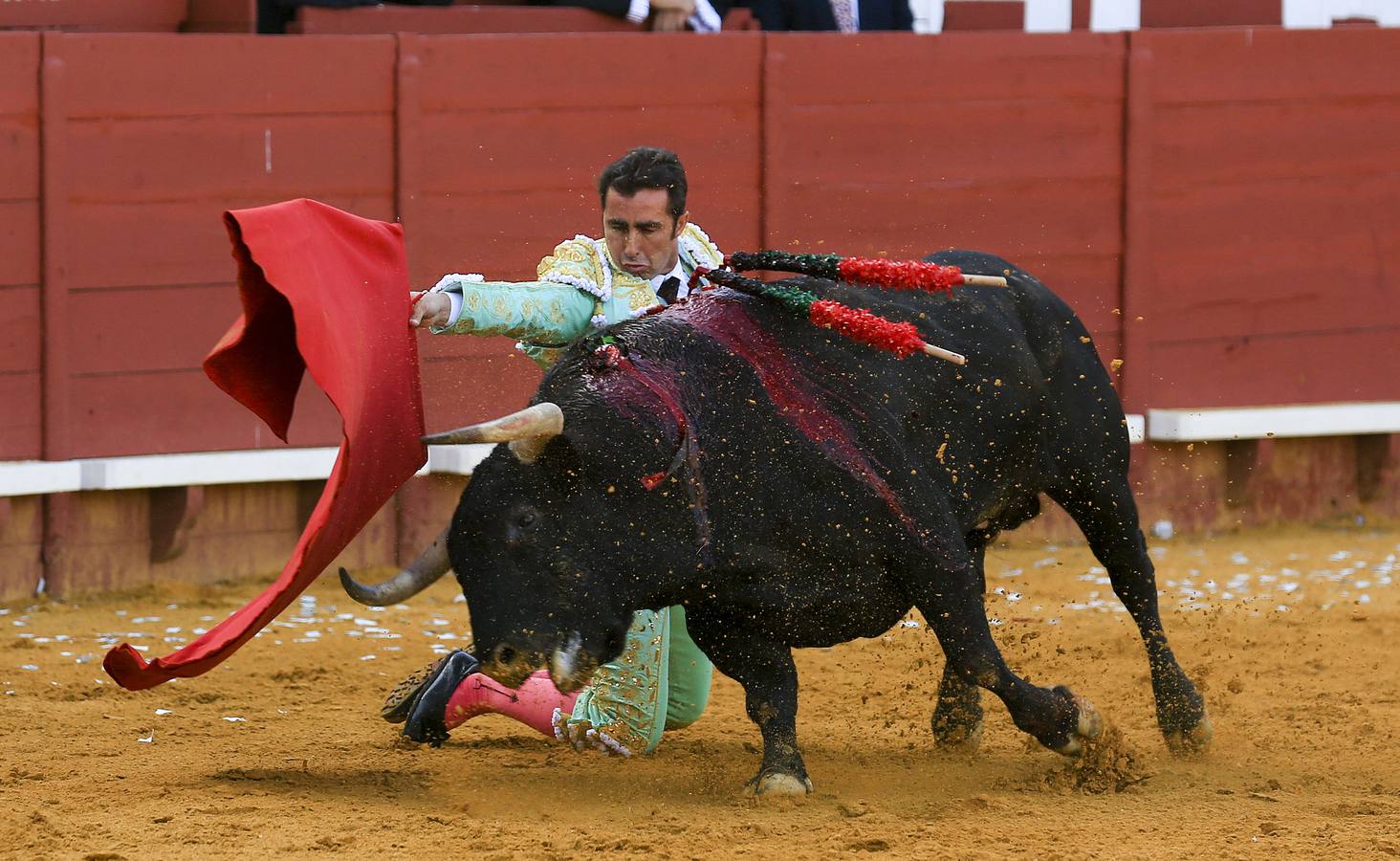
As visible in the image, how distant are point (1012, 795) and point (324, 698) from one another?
1637 mm

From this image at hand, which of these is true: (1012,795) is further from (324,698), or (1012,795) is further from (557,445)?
(324,698)

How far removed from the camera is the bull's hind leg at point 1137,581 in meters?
4.11

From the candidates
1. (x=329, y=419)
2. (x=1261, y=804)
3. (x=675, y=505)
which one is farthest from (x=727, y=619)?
(x=329, y=419)

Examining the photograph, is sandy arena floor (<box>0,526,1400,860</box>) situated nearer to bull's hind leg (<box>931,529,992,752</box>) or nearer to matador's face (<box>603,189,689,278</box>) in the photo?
bull's hind leg (<box>931,529,992,752</box>)

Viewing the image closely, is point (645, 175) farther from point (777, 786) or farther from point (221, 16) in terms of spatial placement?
point (221, 16)

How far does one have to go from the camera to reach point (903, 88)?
6520 millimetres

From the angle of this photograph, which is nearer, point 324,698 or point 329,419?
point 324,698

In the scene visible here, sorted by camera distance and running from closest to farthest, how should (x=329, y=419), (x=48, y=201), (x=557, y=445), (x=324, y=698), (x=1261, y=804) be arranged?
(x=557, y=445) < (x=1261, y=804) < (x=324, y=698) < (x=48, y=201) < (x=329, y=419)

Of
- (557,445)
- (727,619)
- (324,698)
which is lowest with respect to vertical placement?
(324,698)

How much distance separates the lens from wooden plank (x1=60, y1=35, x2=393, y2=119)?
5754 mm

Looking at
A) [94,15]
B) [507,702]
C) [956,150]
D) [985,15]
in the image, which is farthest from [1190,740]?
[985,15]

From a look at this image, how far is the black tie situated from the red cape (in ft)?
1.55

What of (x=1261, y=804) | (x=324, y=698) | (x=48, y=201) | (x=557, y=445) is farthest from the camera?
(x=48, y=201)

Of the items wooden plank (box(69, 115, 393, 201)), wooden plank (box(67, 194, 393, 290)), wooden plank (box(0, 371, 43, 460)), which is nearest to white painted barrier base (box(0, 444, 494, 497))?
wooden plank (box(0, 371, 43, 460))
